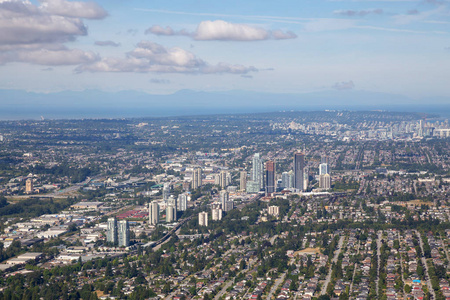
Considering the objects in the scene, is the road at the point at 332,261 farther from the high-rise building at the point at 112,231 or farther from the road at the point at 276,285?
the high-rise building at the point at 112,231

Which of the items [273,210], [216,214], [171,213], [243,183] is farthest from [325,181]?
[171,213]

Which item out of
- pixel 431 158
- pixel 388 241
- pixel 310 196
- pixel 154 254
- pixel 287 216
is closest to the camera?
pixel 154 254

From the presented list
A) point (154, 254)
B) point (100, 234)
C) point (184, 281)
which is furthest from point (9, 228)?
point (184, 281)

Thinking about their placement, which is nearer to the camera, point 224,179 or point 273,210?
point 273,210

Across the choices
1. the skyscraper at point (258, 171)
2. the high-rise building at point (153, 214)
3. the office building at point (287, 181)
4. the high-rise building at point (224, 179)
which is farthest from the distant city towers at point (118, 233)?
the high-rise building at point (224, 179)

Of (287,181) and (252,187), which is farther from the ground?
(287,181)

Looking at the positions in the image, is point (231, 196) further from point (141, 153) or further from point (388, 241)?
point (141, 153)

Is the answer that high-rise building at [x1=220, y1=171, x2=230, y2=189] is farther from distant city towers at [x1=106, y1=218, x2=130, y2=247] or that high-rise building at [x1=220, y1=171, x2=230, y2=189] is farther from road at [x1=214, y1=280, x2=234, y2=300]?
road at [x1=214, y1=280, x2=234, y2=300]

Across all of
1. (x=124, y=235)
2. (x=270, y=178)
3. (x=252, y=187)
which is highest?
(x=270, y=178)

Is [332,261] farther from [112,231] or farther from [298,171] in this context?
[298,171]
